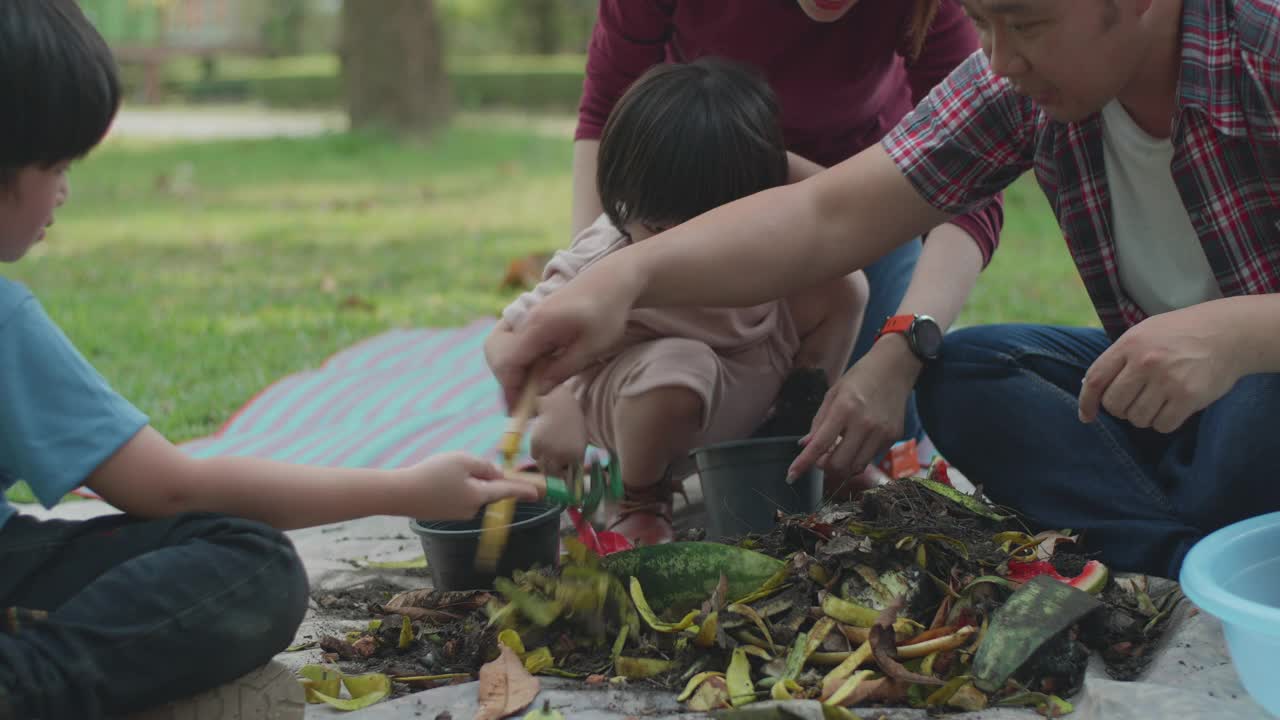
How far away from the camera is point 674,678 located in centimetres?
197

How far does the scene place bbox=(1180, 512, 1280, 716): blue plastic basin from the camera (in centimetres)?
169

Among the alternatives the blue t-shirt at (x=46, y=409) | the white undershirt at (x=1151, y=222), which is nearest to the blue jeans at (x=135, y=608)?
the blue t-shirt at (x=46, y=409)

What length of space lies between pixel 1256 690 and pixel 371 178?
9034mm

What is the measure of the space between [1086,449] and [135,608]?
5.38ft

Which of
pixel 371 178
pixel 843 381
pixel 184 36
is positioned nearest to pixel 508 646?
pixel 843 381

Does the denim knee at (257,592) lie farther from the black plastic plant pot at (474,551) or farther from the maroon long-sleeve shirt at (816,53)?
the maroon long-sleeve shirt at (816,53)

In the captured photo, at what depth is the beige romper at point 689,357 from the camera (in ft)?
9.07

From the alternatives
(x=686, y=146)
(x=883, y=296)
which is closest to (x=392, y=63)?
(x=883, y=296)

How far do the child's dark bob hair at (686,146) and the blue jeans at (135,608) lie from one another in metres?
1.24

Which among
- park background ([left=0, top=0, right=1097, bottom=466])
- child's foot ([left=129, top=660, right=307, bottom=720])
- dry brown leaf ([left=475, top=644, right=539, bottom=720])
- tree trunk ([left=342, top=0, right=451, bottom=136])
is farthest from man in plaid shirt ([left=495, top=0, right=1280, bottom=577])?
tree trunk ([left=342, top=0, right=451, bottom=136])

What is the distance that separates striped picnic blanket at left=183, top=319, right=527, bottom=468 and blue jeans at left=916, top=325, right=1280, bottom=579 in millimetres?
1421

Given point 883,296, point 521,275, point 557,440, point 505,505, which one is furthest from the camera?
point 521,275

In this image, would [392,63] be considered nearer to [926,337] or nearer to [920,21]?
[920,21]

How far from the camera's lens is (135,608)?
5.65 ft
